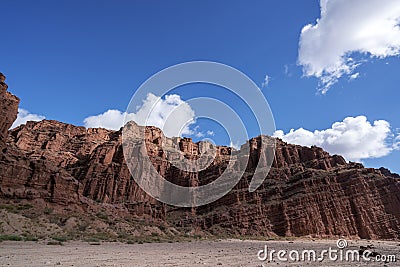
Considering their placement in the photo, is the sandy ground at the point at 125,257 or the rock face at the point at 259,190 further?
the rock face at the point at 259,190

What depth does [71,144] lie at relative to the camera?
113188mm

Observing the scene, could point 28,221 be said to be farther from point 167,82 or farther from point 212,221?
point 212,221

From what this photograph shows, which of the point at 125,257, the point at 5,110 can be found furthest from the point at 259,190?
the point at 125,257

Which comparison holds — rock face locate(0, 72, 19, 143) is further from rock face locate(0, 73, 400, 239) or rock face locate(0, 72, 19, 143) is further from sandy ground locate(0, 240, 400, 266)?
sandy ground locate(0, 240, 400, 266)

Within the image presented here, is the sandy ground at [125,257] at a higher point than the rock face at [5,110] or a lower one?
lower

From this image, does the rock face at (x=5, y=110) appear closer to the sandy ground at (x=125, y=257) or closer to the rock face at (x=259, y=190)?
the rock face at (x=259, y=190)

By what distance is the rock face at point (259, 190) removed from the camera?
7038cm

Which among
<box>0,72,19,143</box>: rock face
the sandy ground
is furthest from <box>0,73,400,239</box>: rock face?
the sandy ground

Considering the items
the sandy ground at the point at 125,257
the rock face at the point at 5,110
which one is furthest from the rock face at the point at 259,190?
the sandy ground at the point at 125,257

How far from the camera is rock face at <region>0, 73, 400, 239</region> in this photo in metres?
70.4

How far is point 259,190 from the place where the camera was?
88.9 meters

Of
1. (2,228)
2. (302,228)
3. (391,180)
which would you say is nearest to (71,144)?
(302,228)

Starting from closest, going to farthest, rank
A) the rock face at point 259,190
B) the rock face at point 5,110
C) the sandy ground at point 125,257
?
the sandy ground at point 125,257
the rock face at point 5,110
the rock face at point 259,190

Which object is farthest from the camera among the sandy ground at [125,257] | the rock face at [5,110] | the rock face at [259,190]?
the rock face at [259,190]
